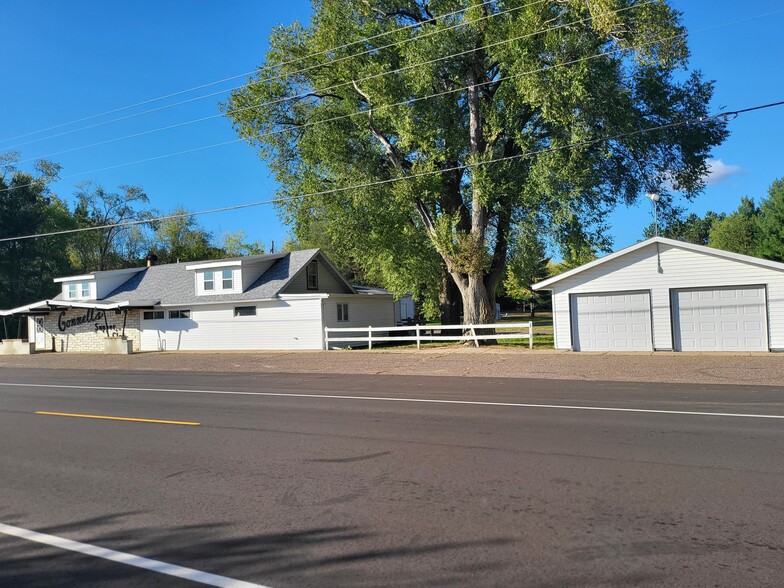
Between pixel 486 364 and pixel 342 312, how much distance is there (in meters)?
13.8

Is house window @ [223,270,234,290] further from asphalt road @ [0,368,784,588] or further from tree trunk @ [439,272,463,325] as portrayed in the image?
asphalt road @ [0,368,784,588]

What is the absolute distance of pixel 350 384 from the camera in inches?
618

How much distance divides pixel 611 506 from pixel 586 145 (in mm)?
19303

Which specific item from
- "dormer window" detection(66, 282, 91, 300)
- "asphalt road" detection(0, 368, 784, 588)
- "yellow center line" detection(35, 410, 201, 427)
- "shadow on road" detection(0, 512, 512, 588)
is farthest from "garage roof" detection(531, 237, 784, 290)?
"dormer window" detection(66, 282, 91, 300)

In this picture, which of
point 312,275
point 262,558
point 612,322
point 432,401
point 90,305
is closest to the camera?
point 262,558

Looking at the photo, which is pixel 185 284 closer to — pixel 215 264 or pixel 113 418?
pixel 215 264

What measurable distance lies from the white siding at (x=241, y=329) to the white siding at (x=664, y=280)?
1211 cm

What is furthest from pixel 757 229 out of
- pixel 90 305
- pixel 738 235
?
pixel 90 305

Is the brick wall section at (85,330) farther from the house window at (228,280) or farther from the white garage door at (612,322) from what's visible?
the white garage door at (612,322)

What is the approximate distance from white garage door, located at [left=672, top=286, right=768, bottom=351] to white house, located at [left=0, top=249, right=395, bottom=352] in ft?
50.1

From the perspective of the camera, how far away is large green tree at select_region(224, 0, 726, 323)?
22.5 metres

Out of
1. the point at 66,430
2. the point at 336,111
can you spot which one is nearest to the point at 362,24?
the point at 336,111

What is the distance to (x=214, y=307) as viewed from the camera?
32.0 meters

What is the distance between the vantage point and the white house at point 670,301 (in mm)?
19703
